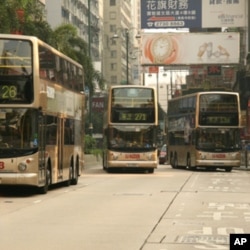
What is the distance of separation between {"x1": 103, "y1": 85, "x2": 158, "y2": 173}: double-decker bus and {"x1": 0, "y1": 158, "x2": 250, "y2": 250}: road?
41.3 ft

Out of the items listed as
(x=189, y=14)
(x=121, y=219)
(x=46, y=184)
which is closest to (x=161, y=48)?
(x=189, y=14)

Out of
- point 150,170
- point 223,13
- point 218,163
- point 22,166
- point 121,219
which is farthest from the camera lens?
point 223,13

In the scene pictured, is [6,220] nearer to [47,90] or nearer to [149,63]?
[47,90]

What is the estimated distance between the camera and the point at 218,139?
3991 centimetres

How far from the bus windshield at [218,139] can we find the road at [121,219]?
677 inches

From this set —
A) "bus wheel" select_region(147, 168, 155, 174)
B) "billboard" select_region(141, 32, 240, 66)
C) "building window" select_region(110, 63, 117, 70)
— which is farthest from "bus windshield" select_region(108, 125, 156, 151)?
"building window" select_region(110, 63, 117, 70)

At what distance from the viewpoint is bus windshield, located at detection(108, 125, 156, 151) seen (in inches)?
1383

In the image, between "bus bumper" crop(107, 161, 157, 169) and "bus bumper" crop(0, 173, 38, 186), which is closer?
"bus bumper" crop(0, 173, 38, 186)

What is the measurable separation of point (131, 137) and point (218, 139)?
21.0 ft

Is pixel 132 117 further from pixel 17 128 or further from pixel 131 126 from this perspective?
pixel 17 128

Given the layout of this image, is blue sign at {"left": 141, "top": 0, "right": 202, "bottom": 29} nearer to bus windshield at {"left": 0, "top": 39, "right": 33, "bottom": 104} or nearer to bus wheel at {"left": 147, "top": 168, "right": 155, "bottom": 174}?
bus wheel at {"left": 147, "top": 168, "right": 155, "bottom": 174}

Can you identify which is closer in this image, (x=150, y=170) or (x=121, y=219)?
(x=121, y=219)

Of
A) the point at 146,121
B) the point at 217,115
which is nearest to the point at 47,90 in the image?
the point at 146,121

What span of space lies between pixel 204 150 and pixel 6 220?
27.0 m
